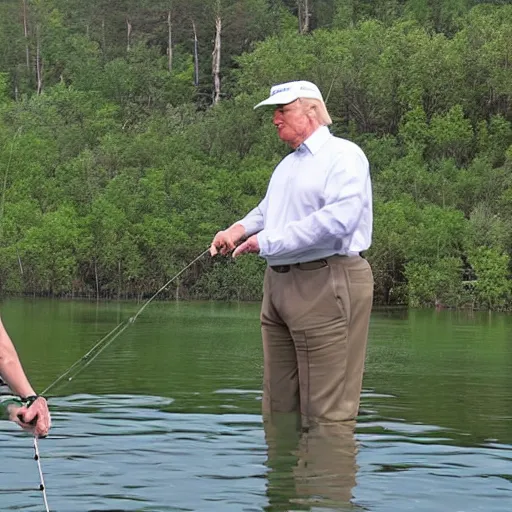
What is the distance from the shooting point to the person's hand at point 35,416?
14.8 feet

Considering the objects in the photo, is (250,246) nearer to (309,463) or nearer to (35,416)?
(309,463)

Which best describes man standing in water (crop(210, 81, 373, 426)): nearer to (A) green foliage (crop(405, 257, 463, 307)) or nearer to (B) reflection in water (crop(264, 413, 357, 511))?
(B) reflection in water (crop(264, 413, 357, 511))

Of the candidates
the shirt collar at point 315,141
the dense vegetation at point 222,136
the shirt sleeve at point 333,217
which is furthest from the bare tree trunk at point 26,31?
the shirt sleeve at point 333,217

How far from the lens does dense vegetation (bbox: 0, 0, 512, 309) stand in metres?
46.7

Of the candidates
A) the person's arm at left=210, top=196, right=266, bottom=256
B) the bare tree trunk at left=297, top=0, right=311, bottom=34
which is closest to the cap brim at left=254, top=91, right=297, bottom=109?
the person's arm at left=210, top=196, right=266, bottom=256

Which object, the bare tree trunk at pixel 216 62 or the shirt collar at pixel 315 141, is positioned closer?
the shirt collar at pixel 315 141

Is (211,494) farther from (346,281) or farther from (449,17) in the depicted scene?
(449,17)

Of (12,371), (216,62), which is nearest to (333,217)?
(12,371)

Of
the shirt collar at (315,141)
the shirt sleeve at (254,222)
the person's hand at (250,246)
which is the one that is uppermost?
the shirt collar at (315,141)

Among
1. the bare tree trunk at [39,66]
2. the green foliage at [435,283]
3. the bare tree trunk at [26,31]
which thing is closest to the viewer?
the green foliage at [435,283]

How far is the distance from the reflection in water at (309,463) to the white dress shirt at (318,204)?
0.96m

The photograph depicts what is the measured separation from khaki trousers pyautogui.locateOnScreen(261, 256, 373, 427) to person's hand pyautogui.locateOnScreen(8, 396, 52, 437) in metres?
3.16

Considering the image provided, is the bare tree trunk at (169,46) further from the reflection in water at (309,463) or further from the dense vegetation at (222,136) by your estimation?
the reflection in water at (309,463)

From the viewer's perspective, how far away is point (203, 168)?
56.9m
